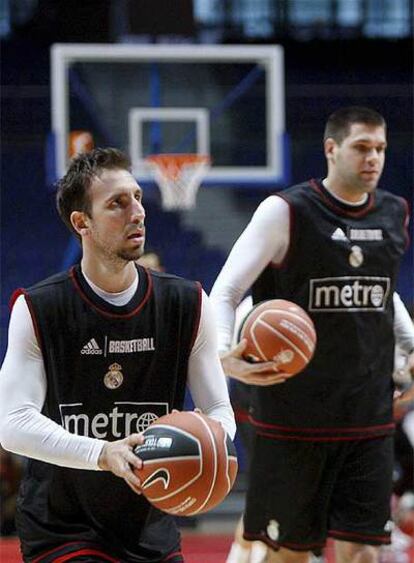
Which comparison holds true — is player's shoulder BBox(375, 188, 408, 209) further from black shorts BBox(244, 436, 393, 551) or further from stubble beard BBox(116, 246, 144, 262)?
stubble beard BBox(116, 246, 144, 262)

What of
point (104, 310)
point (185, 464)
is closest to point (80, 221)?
point (104, 310)

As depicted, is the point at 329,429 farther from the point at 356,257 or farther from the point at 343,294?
the point at 356,257

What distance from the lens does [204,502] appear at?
325 cm

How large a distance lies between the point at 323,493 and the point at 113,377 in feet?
5.65

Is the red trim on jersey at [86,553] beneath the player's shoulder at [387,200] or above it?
beneath

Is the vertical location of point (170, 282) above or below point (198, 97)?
below

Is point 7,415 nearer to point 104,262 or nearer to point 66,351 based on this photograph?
point 66,351

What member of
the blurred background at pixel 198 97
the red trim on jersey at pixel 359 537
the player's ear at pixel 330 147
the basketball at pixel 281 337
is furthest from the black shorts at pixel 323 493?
the blurred background at pixel 198 97

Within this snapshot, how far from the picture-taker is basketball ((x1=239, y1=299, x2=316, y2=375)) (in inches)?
182

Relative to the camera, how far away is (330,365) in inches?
200

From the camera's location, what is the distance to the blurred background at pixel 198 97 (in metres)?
13.4

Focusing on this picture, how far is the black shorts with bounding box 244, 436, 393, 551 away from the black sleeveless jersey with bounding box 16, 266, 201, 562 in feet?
4.89

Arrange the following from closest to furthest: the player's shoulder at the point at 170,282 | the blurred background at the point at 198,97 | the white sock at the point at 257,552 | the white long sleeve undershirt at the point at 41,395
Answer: the white long sleeve undershirt at the point at 41,395
the player's shoulder at the point at 170,282
the white sock at the point at 257,552
the blurred background at the point at 198,97

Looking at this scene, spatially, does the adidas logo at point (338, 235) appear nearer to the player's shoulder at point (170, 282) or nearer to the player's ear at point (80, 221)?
the player's shoulder at point (170, 282)
